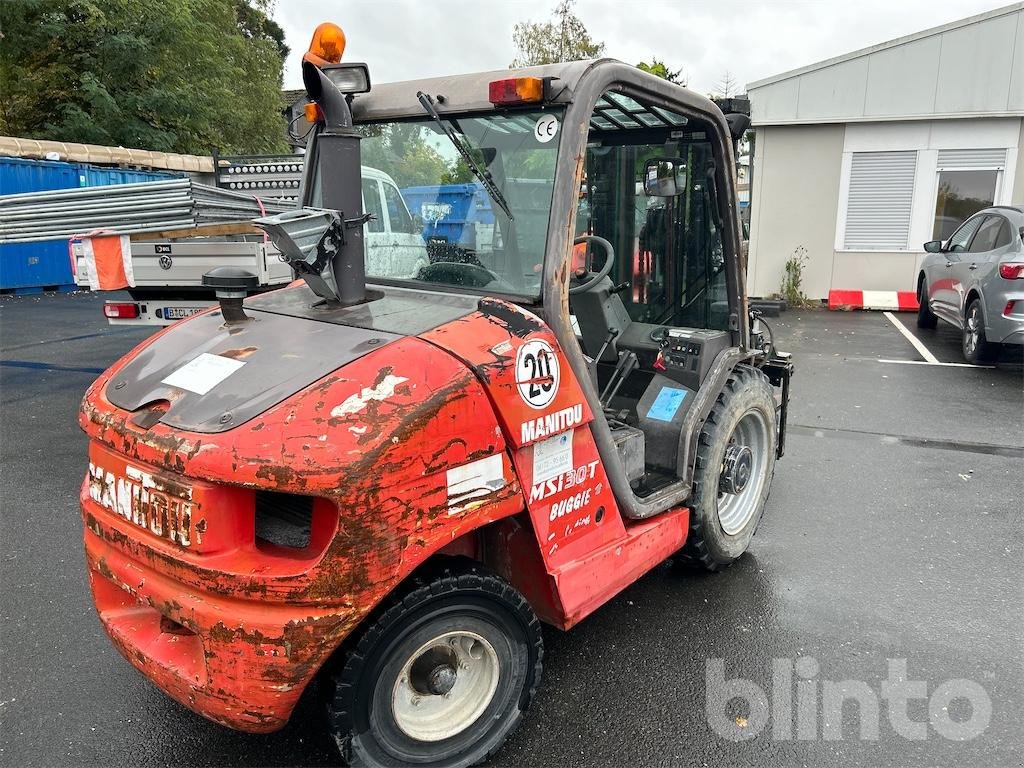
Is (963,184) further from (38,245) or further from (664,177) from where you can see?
(38,245)

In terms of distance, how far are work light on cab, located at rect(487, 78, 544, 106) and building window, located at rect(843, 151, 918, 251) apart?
12.4 metres

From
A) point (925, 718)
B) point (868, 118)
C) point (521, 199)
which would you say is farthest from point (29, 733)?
point (868, 118)

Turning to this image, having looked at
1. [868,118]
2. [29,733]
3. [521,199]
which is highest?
[868,118]

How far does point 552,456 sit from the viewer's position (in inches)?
97.3

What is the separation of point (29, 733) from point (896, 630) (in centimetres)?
354

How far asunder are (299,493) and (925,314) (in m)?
11.2

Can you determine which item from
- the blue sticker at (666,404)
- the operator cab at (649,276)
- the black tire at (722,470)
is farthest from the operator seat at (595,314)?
the black tire at (722,470)

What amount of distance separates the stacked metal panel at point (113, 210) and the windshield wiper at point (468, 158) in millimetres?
2047

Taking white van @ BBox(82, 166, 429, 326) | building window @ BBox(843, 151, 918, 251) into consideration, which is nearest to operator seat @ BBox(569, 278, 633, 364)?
white van @ BBox(82, 166, 429, 326)

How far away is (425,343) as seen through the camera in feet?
7.33

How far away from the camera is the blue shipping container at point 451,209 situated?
274 centimetres

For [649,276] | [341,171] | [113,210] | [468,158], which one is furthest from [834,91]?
[341,171]

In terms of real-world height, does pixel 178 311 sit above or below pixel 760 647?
above

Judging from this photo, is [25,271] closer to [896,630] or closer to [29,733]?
[29,733]
